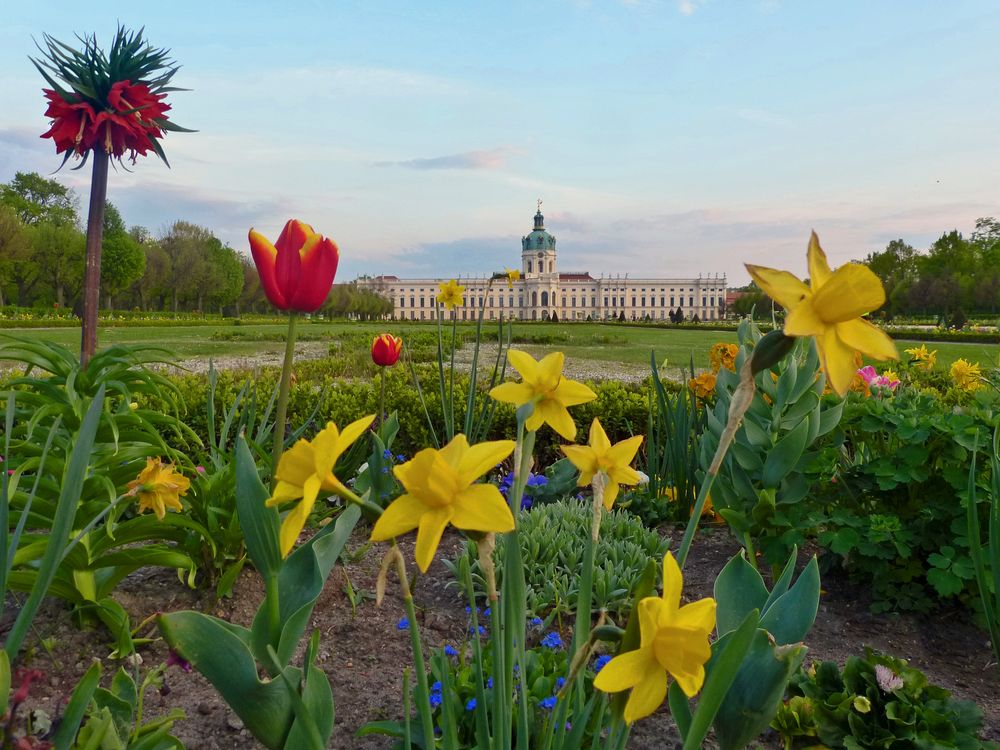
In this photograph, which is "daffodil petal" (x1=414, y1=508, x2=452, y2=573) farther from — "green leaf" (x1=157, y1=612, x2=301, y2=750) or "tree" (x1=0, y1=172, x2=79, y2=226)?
"tree" (x1=0, y1=172, x2=79, y2=226)

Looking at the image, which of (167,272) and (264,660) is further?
(167,272)

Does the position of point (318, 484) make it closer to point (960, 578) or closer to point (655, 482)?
point (960, 578)

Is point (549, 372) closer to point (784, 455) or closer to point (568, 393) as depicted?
point (568, 393)

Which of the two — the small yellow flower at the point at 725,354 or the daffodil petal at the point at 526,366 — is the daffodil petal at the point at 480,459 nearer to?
the daffodil petal at the point at 526,366

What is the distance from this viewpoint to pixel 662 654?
599 mm

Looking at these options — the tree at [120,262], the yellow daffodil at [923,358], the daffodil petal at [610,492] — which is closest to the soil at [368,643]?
the daffodil petal at [610,492]

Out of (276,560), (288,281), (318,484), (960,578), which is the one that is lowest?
(960,578)

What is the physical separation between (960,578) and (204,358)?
10094 millimetres

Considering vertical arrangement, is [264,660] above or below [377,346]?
below

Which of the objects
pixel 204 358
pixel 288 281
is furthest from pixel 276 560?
pixel 204 358

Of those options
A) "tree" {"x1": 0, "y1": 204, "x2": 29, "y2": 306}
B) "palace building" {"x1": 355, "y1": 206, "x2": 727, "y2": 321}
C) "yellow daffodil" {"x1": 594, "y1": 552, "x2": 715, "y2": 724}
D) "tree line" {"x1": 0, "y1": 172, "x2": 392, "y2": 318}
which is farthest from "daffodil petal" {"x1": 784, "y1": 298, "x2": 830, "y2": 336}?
"palace building" {"x1": 355, "y1": 206, "x2": 727, "y2": 321}

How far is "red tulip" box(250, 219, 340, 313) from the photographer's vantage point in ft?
3.41

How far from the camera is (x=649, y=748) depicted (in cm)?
154

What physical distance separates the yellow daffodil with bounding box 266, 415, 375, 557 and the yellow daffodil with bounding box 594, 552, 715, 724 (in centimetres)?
29
